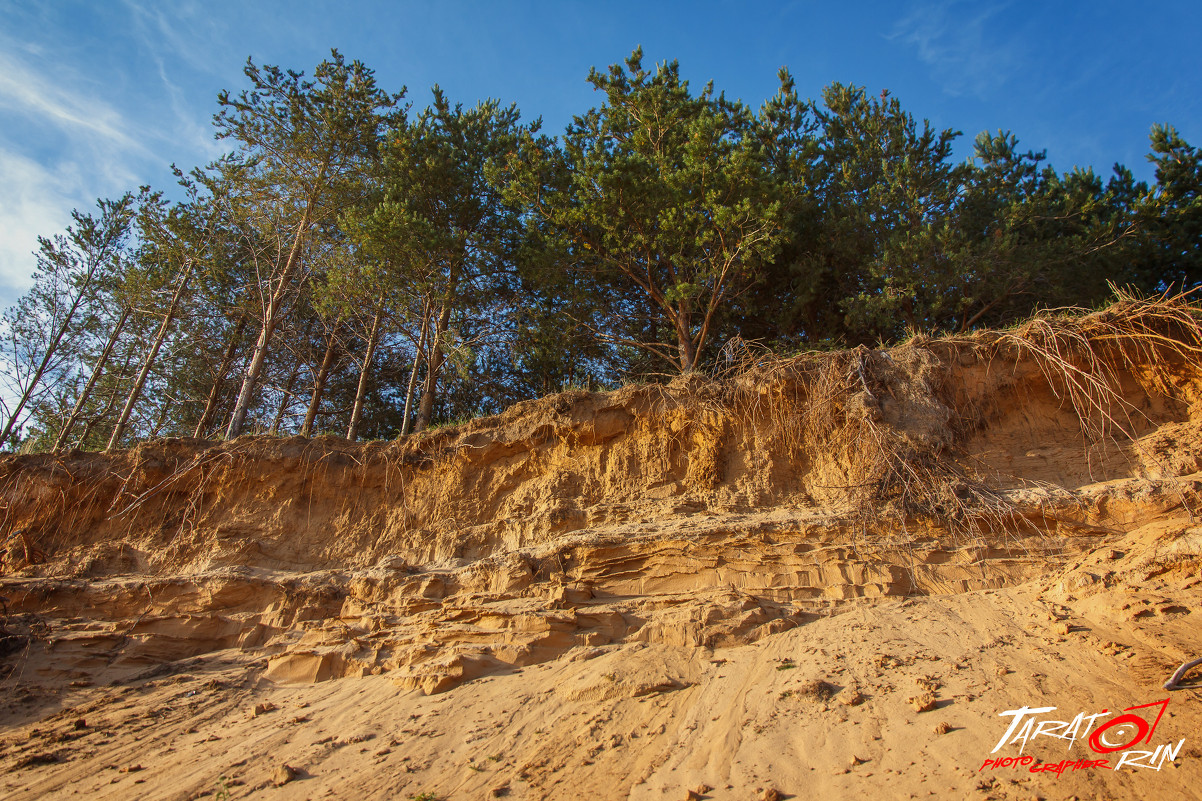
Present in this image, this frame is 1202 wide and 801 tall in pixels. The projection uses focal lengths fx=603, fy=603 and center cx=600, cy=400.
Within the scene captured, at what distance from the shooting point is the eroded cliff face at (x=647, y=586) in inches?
187

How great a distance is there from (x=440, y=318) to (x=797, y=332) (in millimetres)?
8145

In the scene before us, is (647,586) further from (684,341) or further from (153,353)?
(153,353)

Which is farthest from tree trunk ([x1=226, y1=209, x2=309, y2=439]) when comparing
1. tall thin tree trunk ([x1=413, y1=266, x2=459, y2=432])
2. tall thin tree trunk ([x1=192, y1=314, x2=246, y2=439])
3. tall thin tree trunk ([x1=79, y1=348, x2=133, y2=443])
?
tall thin tree trunk ([x1=79, y1=348, x2=133, y2=443])

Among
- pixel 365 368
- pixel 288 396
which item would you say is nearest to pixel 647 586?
pixel 365 368

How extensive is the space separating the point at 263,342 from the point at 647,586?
10192mm

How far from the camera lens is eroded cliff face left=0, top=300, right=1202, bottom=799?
4750mm

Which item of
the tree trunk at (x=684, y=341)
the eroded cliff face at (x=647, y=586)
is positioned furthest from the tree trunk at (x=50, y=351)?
the tree trunk at (x=684, y=341)

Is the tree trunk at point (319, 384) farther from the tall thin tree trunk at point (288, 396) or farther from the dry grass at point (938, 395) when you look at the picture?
the dry grass at point (938, 395)

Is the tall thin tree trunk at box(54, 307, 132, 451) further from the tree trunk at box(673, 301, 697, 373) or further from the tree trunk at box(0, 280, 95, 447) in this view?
the tree trunk at box(673, 301, 697, 373)

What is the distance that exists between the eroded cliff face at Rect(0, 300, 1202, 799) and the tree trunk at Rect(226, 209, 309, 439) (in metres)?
1.72

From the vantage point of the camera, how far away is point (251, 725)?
6.05m

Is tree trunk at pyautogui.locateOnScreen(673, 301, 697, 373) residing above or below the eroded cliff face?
above

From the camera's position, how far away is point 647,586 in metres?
7.26

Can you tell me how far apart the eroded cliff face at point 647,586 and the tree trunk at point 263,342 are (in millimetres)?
1725
